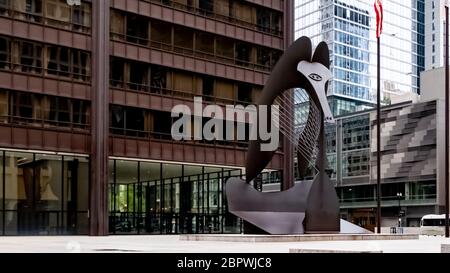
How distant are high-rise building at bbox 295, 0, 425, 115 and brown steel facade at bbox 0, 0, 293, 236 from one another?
8147 centimetres

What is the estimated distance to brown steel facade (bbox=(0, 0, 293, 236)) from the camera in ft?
146

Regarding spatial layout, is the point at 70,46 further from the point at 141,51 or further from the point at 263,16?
the point at 263,16

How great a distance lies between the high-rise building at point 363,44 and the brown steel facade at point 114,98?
8147 centimetres

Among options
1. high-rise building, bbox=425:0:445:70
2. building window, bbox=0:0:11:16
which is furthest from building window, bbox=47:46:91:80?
high-rise building, bbox=425:0:445:70

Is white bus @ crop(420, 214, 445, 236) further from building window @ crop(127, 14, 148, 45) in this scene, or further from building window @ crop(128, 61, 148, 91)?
building window @ crop(127, 14, 148, 45)

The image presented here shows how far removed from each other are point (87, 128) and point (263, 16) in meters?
19.8

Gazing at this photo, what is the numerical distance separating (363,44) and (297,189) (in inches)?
4655

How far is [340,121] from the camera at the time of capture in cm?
11456

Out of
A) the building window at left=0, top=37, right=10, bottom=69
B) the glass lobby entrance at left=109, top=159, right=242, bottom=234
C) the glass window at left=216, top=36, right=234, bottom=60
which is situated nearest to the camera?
the building window at left=0, top=37, right=10, bottom=69

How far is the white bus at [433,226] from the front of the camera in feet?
227

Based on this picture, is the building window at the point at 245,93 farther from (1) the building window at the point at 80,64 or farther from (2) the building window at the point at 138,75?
(1) the building window at the point at 80,64

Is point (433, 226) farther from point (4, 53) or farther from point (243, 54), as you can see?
point (4, 53)

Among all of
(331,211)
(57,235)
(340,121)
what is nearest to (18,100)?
(57,235)
